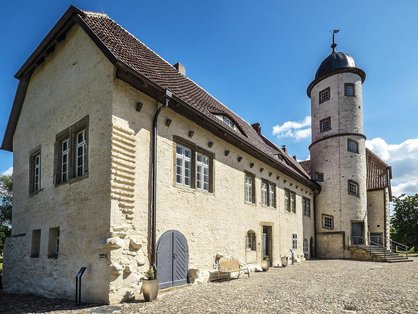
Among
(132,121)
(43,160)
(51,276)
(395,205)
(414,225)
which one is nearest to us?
(132,121)

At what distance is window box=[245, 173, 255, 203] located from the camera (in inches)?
629

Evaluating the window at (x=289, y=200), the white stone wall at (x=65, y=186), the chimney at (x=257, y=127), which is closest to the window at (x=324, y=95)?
the chimney at (x=257, y=127)

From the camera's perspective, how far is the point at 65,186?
1037 centimetres

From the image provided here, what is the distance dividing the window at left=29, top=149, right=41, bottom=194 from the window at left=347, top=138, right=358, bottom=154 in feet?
71.6

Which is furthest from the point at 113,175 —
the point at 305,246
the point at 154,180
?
the point at 305,246

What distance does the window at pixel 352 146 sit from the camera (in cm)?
2562

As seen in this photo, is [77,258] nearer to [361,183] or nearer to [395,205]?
[361,183]

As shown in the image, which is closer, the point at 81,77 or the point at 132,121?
the point at 132,121

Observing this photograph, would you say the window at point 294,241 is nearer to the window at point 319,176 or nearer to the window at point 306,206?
the window at point 306,206

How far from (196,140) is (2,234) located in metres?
26.4

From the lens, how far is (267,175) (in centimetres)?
1827

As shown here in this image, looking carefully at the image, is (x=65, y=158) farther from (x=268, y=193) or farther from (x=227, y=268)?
(x=268, y=193)

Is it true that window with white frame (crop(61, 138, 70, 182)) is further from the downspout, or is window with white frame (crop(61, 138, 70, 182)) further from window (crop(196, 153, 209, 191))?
window (crop(196, 153, 209, 191))

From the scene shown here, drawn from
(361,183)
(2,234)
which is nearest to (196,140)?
(361,183)
